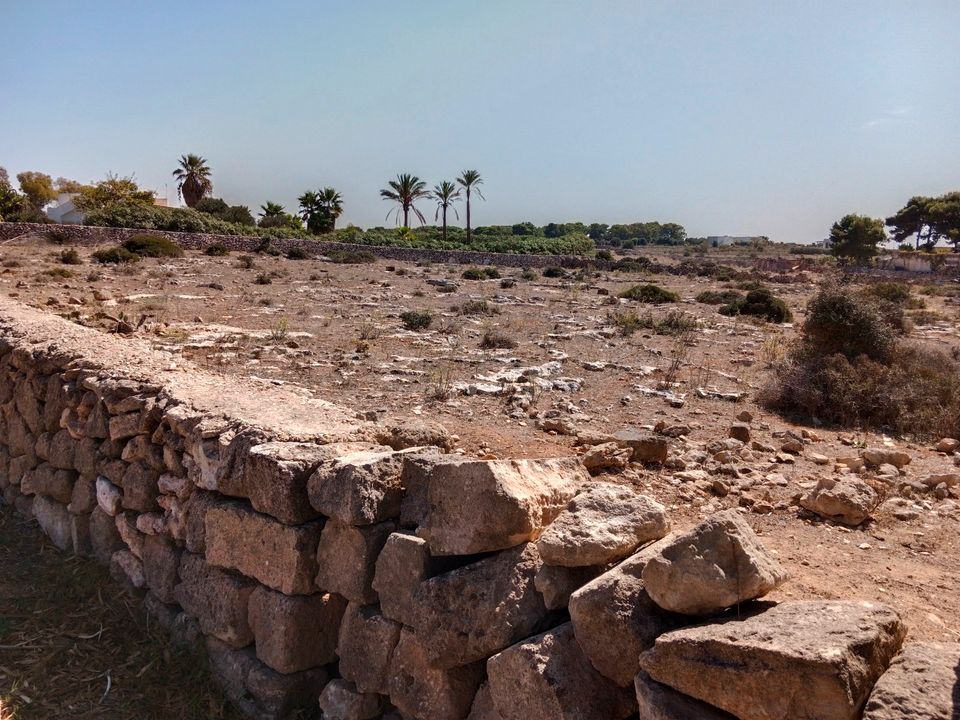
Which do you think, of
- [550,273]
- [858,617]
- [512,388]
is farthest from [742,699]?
[550,273]

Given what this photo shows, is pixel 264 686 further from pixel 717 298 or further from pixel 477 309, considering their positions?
pixel 717 298

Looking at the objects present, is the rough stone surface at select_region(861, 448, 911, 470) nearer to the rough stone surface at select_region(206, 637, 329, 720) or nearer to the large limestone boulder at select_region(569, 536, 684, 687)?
the large limestone boulder at select_region(569, 536, 684, 687)

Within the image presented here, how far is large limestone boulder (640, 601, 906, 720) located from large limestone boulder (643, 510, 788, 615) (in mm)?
89

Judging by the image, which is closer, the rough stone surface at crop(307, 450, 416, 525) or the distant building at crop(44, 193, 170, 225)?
the rough stone surface at crop(307, 450, 416, 525)

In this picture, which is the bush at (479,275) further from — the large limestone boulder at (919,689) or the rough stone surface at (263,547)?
the large limestone boulder at (919,689)

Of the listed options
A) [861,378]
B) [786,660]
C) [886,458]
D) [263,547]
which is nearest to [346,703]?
[263,547]

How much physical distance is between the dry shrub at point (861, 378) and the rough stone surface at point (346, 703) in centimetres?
659

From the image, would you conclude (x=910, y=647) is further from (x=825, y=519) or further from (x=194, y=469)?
(x=194, y=469)

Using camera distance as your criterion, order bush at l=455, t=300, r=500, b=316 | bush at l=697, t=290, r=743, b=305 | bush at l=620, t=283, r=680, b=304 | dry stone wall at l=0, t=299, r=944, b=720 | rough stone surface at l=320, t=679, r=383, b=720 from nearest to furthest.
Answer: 1. dry stone wall at l=0, t=299, r=944, b=720
2. rough stone surface at l=320, t=679, r=383, b=720
3. bush at l=455, t=300, r=500, b=316
4. bush at l=620, t=283, r=680, b=304
5. bush at l=697, t=290, r=743, b=305

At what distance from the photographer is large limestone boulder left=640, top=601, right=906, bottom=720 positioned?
1834mm

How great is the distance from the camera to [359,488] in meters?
3.06

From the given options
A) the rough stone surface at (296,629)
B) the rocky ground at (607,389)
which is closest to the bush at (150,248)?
the rocky ground at (607,389)

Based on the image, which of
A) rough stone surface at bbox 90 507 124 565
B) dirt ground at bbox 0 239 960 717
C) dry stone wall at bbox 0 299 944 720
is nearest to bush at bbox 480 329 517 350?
dirt ground at bbox 0 239 960 717

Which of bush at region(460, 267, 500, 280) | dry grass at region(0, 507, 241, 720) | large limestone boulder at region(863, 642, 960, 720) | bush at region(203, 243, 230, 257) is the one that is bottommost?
dry grass at region(0, 507, 241, 720)
